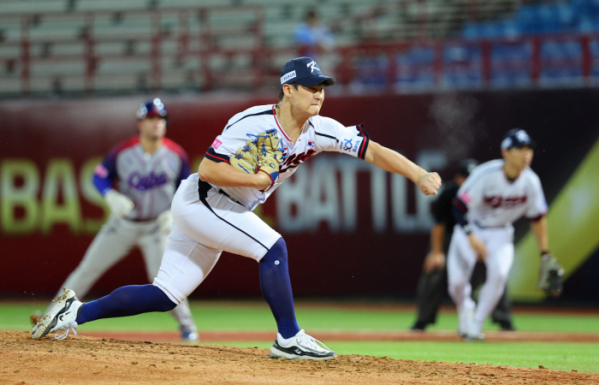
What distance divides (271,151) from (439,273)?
4.75 m

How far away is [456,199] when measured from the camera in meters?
8.16

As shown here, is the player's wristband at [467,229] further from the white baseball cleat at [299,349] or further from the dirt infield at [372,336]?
the white baseball cleat at [299,349]

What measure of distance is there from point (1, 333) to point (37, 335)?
448 mm

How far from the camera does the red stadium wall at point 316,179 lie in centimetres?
1130

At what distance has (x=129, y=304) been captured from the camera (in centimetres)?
472

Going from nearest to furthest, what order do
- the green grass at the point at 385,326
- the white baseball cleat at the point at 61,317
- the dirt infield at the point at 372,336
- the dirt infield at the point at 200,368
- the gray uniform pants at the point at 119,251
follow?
1. the dirt infield at the point at 200,368
2. the white baseball cleat at the point at 61,317
3. the green grass at the point at 385,326
4. the gray uniform pants at the point at 119,251
5. the dirt infield at the point at 372,336

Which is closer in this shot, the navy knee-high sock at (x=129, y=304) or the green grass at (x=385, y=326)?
the navy knee-high sock at (x=129, y=304)

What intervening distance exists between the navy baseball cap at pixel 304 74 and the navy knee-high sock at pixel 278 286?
1.00m

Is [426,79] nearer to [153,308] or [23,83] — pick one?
[23,83]

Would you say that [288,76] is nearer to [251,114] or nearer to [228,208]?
[251,114]

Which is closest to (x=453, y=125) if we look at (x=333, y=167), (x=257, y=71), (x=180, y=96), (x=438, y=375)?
(x=333, y=167)

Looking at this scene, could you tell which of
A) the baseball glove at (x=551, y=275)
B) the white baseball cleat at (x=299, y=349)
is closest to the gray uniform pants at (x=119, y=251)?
the white baseball cleat at (x=299, y=349)

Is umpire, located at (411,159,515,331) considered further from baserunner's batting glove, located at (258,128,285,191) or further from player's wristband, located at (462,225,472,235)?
baserunner's batting glove, located at (258,128,285,191)

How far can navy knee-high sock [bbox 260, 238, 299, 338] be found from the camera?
4566 mm
